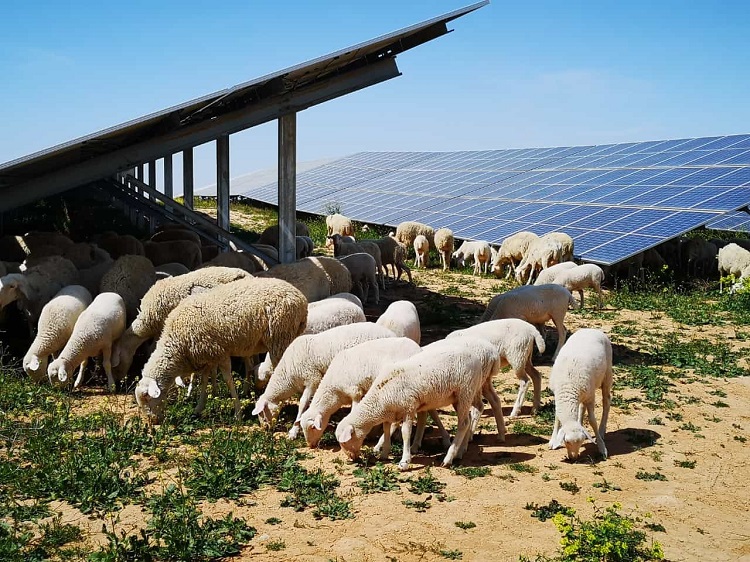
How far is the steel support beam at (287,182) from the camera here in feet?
46.6

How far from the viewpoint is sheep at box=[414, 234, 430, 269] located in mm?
23609

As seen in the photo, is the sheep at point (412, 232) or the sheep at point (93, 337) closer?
the sheep at point (93, 337)

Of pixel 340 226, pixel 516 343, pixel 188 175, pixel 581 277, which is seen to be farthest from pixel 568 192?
pixel 516 343

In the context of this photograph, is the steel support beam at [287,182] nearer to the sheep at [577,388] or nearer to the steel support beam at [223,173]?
the steel support beam at [223,173]

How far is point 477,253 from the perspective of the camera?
882 inches

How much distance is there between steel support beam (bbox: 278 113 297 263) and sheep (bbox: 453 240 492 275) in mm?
→ 9001

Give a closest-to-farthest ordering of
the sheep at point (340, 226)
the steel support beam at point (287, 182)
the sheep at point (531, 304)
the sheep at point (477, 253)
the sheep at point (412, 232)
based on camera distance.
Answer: the sheep at point (531, 304) < the steel support beam at point (287, 182) < the sheep at point (477, 253) < the sheep at point (412, 232) < the sheep at point (340, 226)

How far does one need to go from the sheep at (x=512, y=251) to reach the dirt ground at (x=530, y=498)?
36.2ft

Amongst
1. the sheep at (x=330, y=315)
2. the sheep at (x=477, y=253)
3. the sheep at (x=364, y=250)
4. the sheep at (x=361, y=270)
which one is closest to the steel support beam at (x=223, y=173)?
the sheep at (x=364, y=250)

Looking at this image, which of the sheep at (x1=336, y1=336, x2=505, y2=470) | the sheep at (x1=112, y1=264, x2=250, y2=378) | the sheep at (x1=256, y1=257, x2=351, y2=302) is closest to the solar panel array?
the sheep at (x1=256, y1=257, x2=351, y2=302)

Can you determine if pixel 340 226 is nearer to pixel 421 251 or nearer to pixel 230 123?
pixel 421 251

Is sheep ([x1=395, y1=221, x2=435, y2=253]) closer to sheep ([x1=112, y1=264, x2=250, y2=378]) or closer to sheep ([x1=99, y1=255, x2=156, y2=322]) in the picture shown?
sheep ([x1=99, y1=255, x2=156, y2=322])

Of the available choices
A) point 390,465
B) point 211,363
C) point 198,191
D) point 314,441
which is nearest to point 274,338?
point 211,363

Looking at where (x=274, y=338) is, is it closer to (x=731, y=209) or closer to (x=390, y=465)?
(x=390, y=465)
